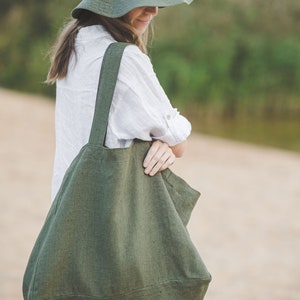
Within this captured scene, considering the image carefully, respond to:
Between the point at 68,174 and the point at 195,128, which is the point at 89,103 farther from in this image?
the point at 195,128

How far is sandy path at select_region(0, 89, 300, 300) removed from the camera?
509cm

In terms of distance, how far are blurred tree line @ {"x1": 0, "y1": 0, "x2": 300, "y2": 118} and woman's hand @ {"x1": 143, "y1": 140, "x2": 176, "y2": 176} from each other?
1695 cm

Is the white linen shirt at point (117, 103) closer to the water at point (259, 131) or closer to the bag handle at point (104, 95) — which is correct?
the bag handle at point (104, 95)

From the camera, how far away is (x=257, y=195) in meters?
8.20

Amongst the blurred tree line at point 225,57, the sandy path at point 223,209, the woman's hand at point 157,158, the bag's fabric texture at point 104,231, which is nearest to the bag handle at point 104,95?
the bag's fabric texture at point 104,231

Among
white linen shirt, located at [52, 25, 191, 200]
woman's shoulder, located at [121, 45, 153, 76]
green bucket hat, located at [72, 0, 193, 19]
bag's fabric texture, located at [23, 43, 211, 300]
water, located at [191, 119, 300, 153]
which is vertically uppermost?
green bucket hat, located at [72, 0, 193, 19]

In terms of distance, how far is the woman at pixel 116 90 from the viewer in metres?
1.74

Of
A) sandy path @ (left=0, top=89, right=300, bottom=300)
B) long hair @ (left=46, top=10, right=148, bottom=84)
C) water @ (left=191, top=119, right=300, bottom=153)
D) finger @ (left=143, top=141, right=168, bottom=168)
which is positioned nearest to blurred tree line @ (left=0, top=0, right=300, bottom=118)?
water @ (left=191, top=119, right=300, bottom=153)

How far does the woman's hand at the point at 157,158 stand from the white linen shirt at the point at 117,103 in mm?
20

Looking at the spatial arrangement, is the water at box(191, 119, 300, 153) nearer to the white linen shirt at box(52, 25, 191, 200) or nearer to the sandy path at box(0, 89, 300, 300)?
the sandy path at box(0, 89, 300, 300)

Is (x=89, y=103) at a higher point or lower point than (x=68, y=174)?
higher

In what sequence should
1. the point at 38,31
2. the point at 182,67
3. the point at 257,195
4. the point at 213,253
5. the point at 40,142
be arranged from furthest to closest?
the point at 38,31 → the point at 182,67 → the point at 40,142 → the point at 257,195 → the point at 213,253

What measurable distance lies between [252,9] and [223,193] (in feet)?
41.6

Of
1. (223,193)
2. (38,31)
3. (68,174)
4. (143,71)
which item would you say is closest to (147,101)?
(143,71)
